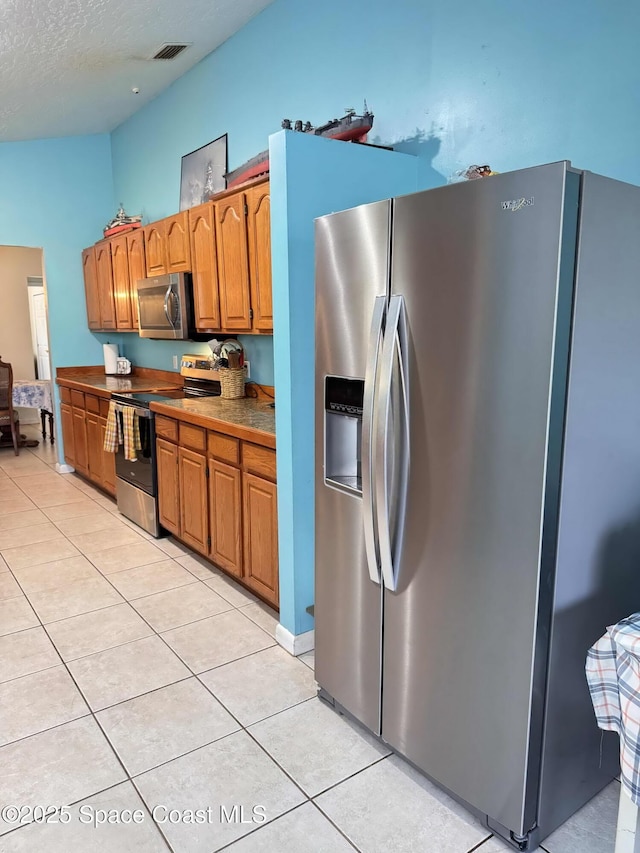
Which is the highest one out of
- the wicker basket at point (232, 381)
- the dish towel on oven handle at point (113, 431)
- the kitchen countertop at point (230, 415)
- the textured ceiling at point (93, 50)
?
the textured ceiling at point (93, 50)

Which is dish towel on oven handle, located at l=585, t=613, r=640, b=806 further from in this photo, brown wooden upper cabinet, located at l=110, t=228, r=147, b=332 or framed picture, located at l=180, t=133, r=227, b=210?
brown wooden upper cabinet, located at l=110, t=228, r=147, b=332

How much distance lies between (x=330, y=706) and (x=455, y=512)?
3.57ft

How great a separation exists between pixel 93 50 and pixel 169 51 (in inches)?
19.3

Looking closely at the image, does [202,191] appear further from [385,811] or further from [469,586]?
[385,811]

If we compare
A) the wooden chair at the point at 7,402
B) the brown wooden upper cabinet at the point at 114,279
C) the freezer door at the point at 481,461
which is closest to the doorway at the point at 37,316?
the wooden chair at the point at 7,402

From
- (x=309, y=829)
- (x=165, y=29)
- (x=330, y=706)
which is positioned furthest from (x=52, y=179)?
(x=309, y=829)

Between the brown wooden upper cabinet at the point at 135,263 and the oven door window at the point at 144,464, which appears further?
the brown wooden upper cabinet at the point at 135,263

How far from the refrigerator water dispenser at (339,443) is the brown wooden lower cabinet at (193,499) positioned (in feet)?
4.46

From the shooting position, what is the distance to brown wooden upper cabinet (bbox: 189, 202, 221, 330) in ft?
11.9

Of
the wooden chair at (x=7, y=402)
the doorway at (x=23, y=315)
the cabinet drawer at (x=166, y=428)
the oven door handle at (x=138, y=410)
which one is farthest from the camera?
the doorway at (x=23, y=315)

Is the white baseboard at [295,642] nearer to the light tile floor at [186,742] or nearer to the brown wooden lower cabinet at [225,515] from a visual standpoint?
the light tile floor at [186,742]

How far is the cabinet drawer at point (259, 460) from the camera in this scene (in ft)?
8.90

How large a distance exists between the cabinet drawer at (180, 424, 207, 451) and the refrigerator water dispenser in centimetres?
131

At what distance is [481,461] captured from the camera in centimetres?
154
